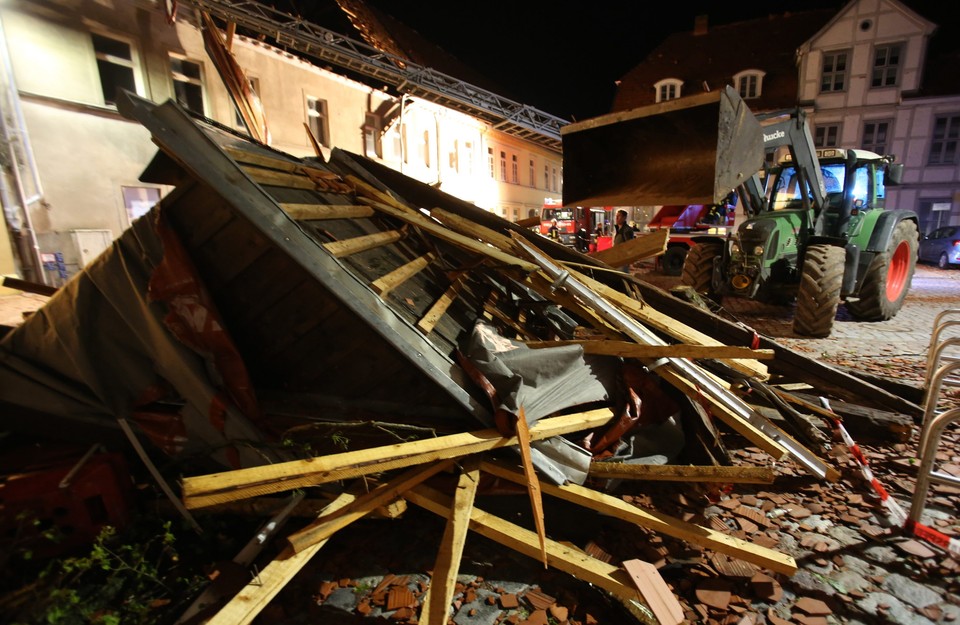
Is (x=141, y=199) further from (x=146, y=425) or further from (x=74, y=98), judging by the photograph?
(x=146, y=425)

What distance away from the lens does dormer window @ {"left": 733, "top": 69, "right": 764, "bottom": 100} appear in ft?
69.7

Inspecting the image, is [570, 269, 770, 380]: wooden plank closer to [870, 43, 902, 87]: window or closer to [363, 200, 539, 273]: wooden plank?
[363, 200, 539, 273]: wooden plank

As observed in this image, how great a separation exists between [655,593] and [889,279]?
962 cm

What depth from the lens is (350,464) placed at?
2.19 metres

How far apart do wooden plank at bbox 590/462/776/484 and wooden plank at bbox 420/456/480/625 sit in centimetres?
87

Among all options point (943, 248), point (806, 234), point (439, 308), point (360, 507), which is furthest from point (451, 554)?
point (943, 248)

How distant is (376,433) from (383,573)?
847mm

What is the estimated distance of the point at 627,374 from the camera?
3.19 m

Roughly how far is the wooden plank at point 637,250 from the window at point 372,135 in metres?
12.7

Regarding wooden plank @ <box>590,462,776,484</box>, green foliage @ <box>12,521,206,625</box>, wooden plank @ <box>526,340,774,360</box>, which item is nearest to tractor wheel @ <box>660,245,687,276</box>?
wooden plank @ <box>526,340,774,360</box>

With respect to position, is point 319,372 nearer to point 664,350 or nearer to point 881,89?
point 664,350

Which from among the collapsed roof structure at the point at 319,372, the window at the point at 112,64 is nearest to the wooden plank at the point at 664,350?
the collapsed roof structure at the point at 319,372

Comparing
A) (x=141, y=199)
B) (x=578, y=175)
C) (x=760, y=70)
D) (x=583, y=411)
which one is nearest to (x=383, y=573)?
(x=583, y=411)

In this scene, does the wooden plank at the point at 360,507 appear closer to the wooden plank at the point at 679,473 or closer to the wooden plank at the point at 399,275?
the wooden plank at the point at 679,473
